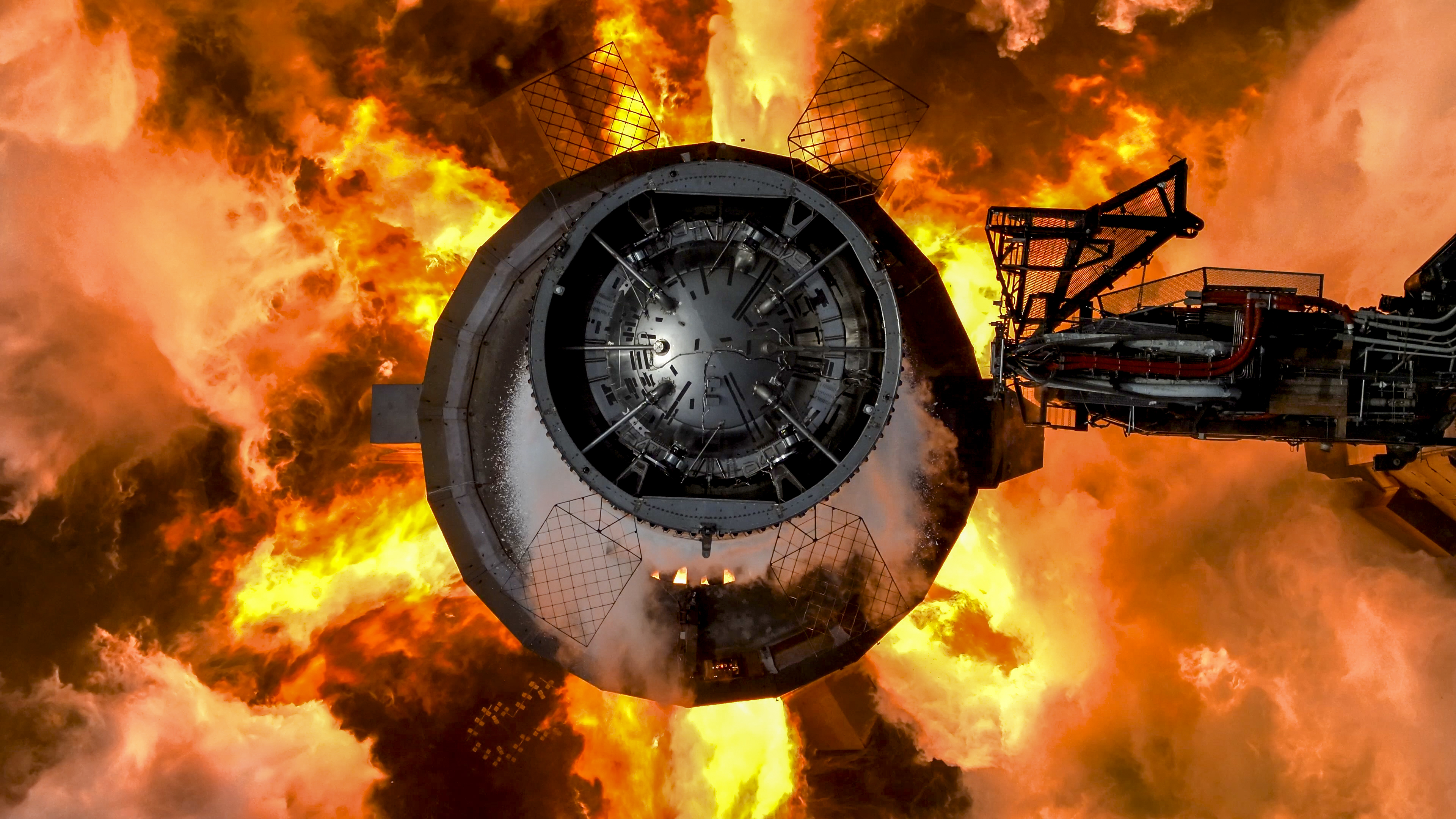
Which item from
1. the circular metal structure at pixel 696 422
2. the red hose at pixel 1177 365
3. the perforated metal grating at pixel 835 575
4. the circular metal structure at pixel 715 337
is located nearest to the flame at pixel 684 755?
the circular metal structure at pixel 696 422

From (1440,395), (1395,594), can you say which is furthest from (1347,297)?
(1395,594)

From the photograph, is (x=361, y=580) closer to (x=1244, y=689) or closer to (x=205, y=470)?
(x=205, y=470)

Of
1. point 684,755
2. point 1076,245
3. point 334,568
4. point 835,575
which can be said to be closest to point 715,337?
point 835,575

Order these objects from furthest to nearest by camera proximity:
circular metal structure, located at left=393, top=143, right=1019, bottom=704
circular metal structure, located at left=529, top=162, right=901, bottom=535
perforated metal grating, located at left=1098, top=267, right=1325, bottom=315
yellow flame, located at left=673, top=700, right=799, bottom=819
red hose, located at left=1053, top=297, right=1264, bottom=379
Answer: yellow flame, located at left=673, top=700, right=799, bottom=819 → perforated metal grating, located at left=1098, top=267, right=1325, bottom=315 → circular metal structure, located at left=393, top=143, right=1019, bottom=704 → circular metal structure, located at left=529, top=162, right=901, bottom=535 → red hose, located at left=1053, top=297, right=1264, bottom=379

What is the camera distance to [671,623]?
13.0 m

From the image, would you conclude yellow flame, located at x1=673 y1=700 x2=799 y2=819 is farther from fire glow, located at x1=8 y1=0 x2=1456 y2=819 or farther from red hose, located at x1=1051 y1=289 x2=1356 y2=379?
red hose, located at x1=1051 y1=289 x2=1356 y2=379

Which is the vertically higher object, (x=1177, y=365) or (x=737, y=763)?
(x=1177, y=365)

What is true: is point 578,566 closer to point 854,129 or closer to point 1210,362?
point 854,129

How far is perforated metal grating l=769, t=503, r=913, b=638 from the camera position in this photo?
12852mm

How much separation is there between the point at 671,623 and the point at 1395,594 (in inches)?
537

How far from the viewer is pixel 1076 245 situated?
1180 centimetres

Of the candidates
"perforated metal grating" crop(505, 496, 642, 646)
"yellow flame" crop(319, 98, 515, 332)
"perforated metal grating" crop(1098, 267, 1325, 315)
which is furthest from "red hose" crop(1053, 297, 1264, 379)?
"yellow flame" crop(319, 98, 515, 332)

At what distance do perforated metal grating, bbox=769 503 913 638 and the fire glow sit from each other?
1.71 metres

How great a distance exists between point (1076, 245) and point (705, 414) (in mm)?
6426
